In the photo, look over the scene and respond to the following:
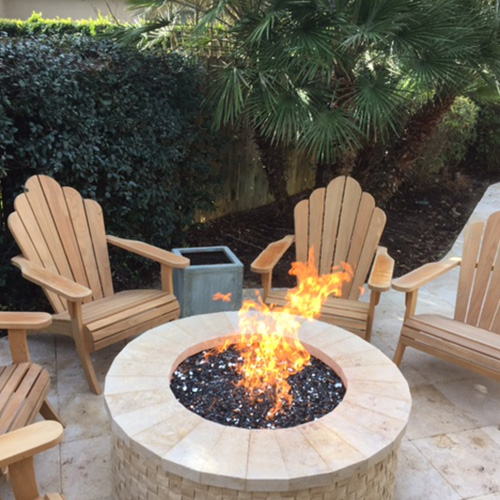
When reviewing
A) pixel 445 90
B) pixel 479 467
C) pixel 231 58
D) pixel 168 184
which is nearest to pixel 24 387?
pixel 479 467

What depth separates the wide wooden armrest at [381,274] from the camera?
2812 mm

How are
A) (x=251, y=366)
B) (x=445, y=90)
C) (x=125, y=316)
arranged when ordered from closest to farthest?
(x=251, y=366)
(x=125, y=316)
(x=445, y=90)

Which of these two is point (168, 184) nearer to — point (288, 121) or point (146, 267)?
point (146, 267)

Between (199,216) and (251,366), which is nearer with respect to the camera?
(251,366)

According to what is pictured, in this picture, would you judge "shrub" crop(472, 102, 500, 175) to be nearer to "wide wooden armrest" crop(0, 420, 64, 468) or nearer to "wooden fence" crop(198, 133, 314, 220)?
"wooden fence" crop(198, 133, 314, 220)

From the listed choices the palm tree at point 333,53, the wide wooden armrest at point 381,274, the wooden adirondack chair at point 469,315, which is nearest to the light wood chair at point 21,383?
the wide wooden armrest at point 381,274

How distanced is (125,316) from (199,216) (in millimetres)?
2293

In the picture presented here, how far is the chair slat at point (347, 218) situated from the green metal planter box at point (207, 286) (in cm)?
70

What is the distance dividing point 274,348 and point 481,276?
1470 mm

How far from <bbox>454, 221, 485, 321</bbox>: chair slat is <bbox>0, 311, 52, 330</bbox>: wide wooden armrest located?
2.32m

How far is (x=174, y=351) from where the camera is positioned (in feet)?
7.34

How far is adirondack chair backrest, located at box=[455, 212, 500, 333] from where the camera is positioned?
2.94 metres

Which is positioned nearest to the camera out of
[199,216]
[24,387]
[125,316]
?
[24,387]

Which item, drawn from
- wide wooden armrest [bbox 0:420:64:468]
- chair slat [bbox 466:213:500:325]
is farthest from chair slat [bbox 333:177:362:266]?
wide wooden armrest [bbox 0:420:64:468]
